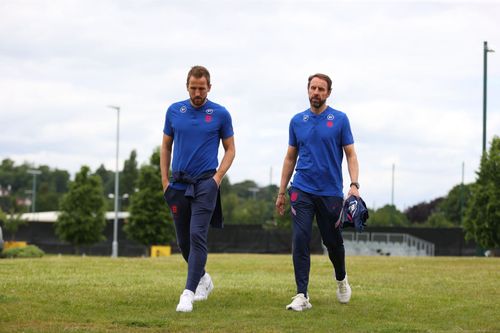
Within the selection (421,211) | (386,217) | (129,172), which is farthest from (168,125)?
(129,172)

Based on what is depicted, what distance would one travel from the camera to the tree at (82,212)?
54.2m

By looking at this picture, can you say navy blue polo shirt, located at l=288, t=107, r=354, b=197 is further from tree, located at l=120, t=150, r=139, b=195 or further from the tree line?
tree, located at l=120, t=150, r=139, b=195

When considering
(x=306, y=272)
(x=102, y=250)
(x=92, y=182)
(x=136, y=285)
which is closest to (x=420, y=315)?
(x=306, y=272)

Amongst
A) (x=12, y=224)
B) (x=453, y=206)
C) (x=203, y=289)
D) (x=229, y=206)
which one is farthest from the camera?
(x=229, y=206)

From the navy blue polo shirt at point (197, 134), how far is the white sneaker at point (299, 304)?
1.45 meters

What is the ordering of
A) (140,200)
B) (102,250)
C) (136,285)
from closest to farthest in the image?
(136,285) < (140,200) < (102,250)

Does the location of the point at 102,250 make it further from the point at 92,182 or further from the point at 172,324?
the point at 172,324

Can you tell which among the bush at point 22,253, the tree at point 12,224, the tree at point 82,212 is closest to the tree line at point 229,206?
the tree at point 82,212

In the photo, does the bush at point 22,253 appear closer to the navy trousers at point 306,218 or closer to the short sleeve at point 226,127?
the short sleeve at point 226,127

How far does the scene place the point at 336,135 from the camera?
8.67 meters

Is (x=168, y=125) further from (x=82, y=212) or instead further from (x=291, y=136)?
(x=82, y=212)

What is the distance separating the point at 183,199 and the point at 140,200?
44129 millimetres

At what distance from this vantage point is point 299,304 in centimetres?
827

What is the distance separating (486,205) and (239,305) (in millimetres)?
27038
